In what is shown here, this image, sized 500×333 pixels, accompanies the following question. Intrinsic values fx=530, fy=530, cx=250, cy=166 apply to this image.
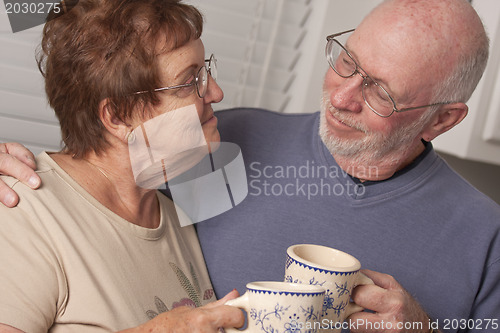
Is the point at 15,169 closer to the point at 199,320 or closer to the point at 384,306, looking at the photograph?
the point at 199,320

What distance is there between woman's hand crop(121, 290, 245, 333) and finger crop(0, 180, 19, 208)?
0.29 m

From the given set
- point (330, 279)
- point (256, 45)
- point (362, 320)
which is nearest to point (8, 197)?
point (330, 279)

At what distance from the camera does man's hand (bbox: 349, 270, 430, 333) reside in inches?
35.0

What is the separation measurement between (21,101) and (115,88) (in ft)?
2.39

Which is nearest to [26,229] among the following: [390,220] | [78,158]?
[78,158]

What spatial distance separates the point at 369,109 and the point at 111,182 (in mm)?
614

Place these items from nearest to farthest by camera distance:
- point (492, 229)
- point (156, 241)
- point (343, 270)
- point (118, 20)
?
point (343, 270) < point (118, 20) < point (156, 241) < point (492, 229)

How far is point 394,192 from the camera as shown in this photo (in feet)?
4.28

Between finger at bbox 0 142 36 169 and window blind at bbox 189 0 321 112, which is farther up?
window blind at bbox 189 0 321 112

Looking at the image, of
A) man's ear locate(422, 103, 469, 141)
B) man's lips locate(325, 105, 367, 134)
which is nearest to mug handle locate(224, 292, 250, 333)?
man's lips locate(325, 105, 367, 134)

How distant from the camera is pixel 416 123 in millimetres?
1300

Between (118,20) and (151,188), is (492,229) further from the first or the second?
(118,20)

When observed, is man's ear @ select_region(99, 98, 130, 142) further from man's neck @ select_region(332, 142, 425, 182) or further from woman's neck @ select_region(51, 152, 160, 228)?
man's neck @ select_region(332, 142, 425, 182)

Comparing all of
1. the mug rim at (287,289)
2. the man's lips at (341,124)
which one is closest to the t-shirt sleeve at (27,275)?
the mug rim at (287,289)
